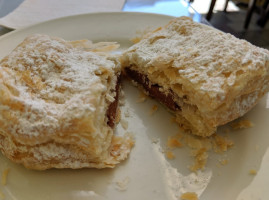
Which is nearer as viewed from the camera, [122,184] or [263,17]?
[122,184]

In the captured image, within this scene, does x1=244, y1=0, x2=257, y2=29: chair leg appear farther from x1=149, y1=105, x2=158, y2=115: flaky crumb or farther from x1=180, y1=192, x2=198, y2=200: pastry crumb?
x1=180, y1=192, x2=198, y2=200: pastry crumb

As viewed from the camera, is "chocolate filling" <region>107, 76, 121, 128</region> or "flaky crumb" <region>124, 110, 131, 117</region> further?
"flaky crumb" <region>124, 110, 131, 117</region>

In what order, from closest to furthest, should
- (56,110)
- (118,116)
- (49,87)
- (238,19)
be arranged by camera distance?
1. (56,110)
2. (49,87)
3. (118,116)
4. (238,19)

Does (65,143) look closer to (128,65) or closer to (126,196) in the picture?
(126,196)

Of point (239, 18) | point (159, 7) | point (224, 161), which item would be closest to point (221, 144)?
point (224, 161)

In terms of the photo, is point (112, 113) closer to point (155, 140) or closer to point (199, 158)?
point (155, 140)

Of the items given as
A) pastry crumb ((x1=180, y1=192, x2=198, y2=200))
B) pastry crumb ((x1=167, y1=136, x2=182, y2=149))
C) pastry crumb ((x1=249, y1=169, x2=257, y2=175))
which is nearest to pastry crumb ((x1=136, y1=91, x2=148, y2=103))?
pastry crumb ((x1=167, y1=136, x2=182, y2=149))

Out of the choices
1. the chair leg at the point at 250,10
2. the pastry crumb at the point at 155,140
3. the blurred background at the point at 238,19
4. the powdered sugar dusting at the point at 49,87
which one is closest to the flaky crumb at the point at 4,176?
the powdered sugar dusting at the point at 49,87
